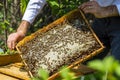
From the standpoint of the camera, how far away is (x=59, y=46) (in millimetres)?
2443

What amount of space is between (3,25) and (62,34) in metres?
1.69

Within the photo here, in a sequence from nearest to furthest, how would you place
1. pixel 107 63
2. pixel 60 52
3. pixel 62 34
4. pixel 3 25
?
1. pixel 107 63
2. pixel 60 52
3. pixel 62 34
4. pixel 3 25

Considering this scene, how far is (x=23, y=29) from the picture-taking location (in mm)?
2600

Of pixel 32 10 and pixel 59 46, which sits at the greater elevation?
pixel 32 10

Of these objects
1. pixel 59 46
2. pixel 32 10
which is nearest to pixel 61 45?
pixel 59 46

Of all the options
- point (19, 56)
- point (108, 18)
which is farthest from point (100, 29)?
point (19, 56)

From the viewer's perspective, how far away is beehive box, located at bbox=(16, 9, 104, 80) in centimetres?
227

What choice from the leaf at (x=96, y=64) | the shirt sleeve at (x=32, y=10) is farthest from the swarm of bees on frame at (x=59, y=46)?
the leaf at (x=96, y=64)

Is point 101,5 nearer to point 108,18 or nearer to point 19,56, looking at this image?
point 108,18

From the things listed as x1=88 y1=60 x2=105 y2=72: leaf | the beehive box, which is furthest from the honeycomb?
x1=88 y1=60 x2=105 y2=72: leaf

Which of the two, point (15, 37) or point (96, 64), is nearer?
point (96, 64)

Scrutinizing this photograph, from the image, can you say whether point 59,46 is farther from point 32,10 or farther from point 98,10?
point 32,10

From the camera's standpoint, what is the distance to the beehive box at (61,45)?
7.45 ft

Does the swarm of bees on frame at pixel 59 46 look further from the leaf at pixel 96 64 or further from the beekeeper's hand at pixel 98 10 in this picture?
the leaf at pixel 96 64
